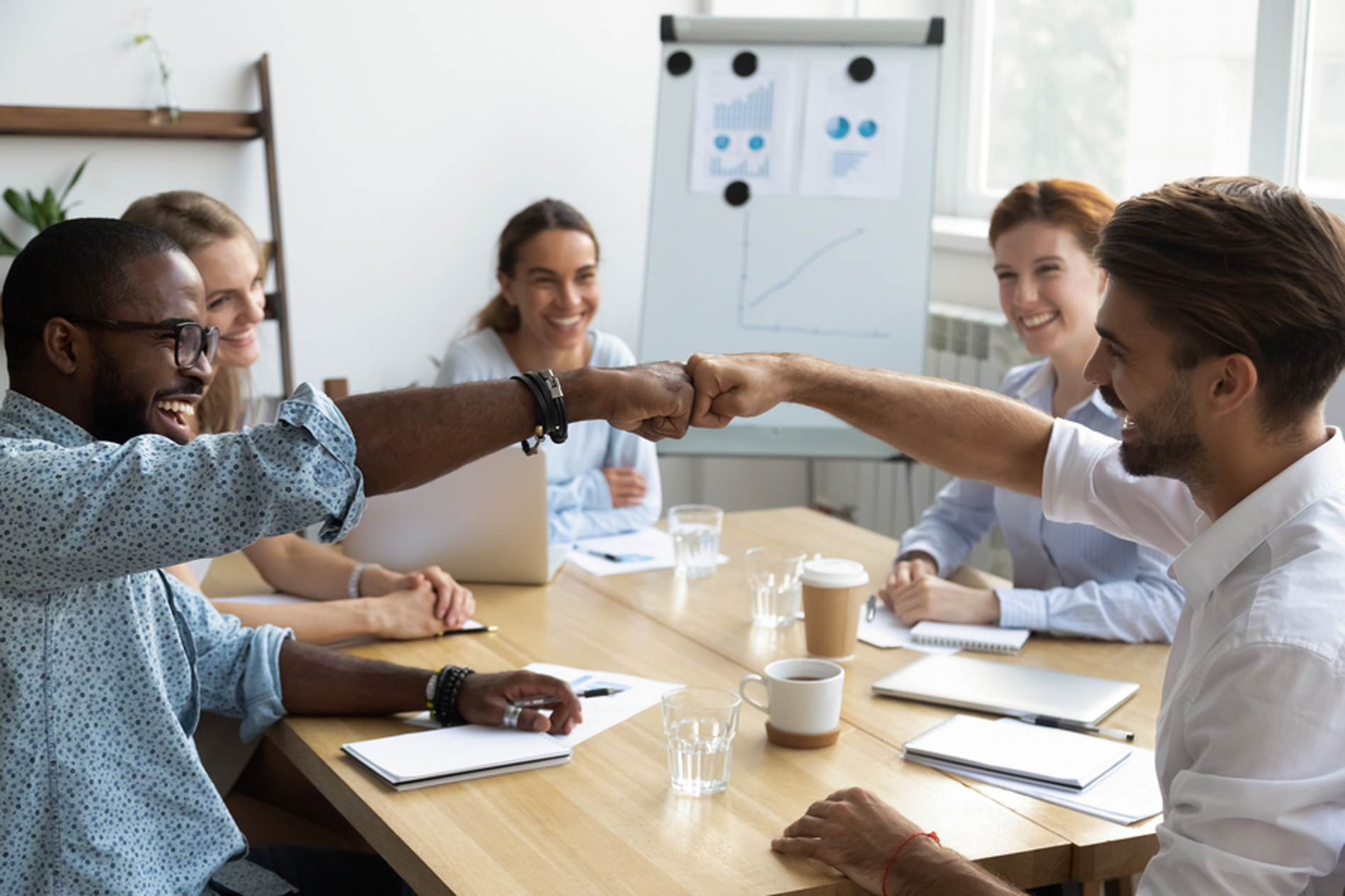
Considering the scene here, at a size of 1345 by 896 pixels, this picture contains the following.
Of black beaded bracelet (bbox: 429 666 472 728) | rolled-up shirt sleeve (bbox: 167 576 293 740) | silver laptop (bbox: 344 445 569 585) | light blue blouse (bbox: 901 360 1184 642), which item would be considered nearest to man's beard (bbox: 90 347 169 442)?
rolled-up shirt sleeve (bbox: 167 576 293 740)

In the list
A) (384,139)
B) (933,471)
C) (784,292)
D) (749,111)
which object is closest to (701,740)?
(784,292)

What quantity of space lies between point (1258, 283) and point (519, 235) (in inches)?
85.4

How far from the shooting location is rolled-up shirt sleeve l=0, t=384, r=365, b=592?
104 cm

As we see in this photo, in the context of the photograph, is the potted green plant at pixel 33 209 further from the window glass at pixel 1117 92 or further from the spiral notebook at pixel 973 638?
the window glass at pixel 1117 92

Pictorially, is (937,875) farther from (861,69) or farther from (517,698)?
(861,69)

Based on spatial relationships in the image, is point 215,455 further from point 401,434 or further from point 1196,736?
point 1196,736

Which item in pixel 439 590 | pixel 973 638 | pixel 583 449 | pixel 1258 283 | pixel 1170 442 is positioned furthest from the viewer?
pixel 583 449

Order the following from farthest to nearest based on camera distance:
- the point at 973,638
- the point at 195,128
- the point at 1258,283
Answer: the point at 195,128 → the point at 973,638 → the point at 1258,283

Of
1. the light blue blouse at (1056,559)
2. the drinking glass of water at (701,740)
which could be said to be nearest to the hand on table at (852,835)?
the drinking glass of water at (701,740)

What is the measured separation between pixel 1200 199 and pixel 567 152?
124 inches

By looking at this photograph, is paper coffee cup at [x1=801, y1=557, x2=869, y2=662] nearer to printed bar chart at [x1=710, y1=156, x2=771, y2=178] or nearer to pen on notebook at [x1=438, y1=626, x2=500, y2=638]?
pen on notebook at [x1=438, y1=626, x2=500, y2=638]

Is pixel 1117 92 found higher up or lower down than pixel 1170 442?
higher up

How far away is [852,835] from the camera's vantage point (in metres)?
1.20

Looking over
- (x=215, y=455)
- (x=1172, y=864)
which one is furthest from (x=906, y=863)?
(x=215, y=455)
